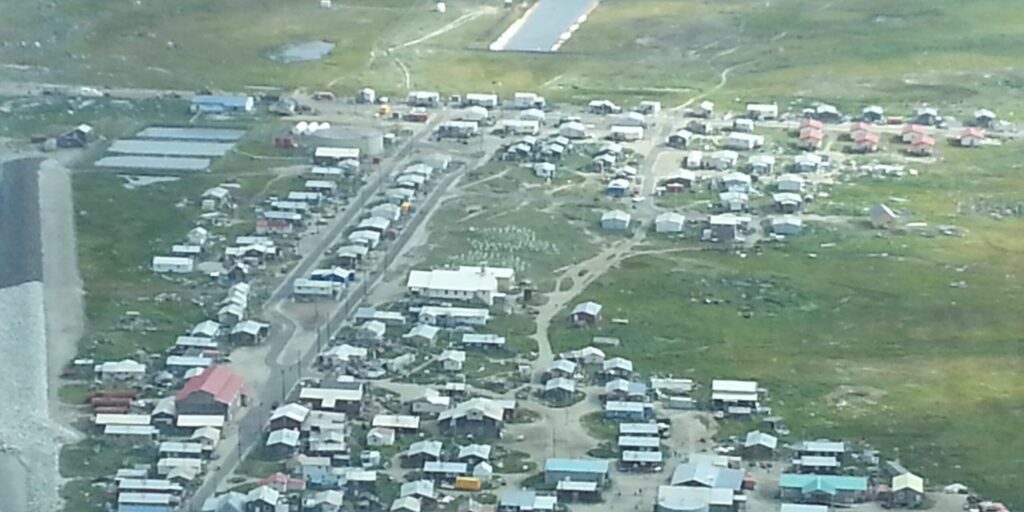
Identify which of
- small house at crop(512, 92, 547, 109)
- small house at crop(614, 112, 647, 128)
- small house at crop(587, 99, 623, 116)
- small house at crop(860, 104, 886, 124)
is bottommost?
small house at crop(860, 104, 886, 124)

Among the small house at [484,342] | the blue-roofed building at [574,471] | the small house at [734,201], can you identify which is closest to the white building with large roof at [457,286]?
the small house at [484,342]

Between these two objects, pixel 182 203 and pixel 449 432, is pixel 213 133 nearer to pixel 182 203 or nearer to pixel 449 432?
pixel 182 203

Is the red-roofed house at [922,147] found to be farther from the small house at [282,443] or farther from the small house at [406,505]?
the small house at [406,505]

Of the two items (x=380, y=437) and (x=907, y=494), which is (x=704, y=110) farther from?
(x=907, y=494)

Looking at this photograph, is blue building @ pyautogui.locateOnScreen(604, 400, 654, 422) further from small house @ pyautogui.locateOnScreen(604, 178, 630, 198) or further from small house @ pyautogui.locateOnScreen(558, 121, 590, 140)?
small house @ pyautogui.locateOnScreen(558, 121, 590, 140)

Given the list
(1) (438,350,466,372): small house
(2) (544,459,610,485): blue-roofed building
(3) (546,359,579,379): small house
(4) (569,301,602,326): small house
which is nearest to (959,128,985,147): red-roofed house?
(4) (569,301,602,326): small house

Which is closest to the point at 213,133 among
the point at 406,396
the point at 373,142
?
the point at 373,142

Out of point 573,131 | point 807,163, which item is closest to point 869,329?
point 807,163
